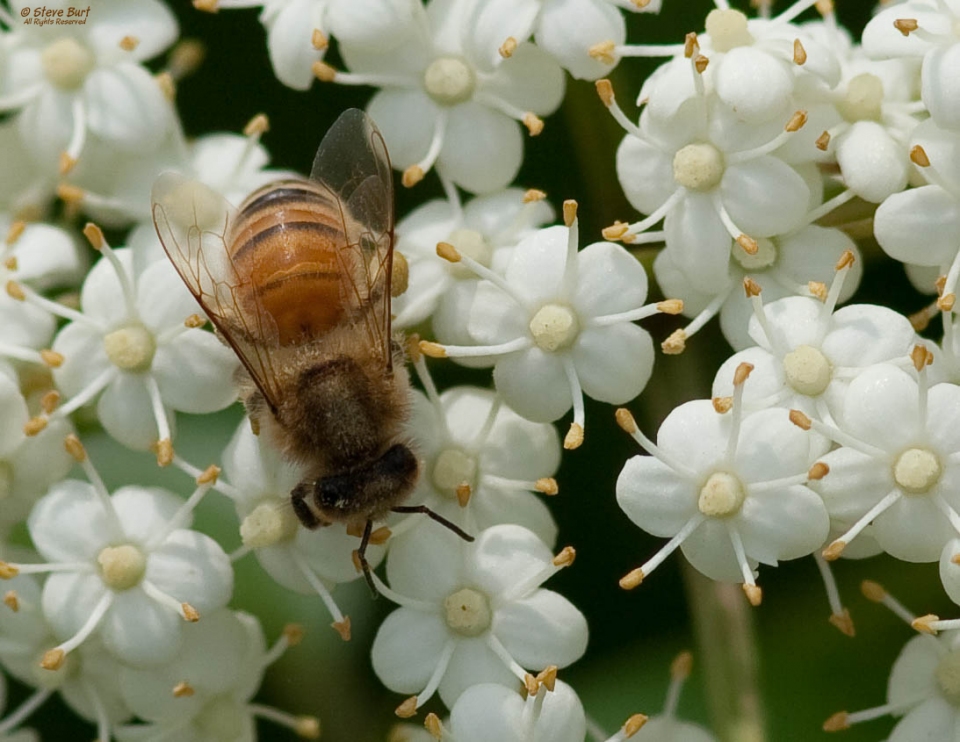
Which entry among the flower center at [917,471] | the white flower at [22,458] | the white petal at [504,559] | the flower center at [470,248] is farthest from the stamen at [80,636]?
the flower center at [917,471]

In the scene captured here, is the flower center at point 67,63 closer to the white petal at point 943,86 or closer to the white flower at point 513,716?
the white flower at point 513,716

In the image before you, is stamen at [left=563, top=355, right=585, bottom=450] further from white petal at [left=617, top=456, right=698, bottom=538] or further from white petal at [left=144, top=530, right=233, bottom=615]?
white petal at [left=144, top=530, right=233, bottom=615]

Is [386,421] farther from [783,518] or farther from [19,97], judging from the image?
[19,97]

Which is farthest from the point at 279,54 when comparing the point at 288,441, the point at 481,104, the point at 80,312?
the point at 288,441

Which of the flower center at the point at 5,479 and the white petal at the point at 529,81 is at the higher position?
the white petal at the point at 529,81

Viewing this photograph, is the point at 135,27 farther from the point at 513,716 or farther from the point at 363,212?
the point at 513,716
